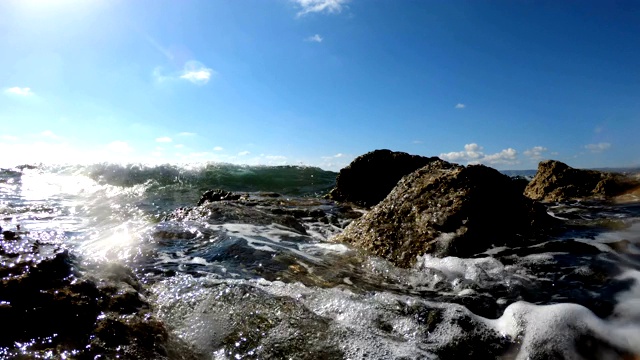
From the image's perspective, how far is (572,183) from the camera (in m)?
11.2

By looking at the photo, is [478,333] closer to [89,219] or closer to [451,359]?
[451,359]

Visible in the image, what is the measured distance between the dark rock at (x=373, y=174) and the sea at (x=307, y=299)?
5251mm

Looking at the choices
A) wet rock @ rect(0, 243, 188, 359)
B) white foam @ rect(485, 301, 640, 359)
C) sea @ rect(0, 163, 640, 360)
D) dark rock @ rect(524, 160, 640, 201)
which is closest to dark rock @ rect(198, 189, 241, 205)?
sea @ rect(0, 163, 640, 360)

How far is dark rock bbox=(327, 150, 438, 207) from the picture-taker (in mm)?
10875

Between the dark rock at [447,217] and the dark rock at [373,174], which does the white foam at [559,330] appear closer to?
the dark rock at [447,217]

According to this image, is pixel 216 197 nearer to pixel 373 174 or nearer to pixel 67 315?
pixel 373 174

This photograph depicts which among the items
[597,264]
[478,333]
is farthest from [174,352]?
[597,264]

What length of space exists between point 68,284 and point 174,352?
0.96m

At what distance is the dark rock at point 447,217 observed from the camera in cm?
460

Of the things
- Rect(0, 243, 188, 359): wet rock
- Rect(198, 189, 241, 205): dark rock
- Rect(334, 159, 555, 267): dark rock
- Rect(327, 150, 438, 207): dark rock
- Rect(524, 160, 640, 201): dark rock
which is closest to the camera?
Rect(0, 243, 188, 359): wet rock

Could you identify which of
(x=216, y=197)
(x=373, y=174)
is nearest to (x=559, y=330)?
(x=373, y=174)

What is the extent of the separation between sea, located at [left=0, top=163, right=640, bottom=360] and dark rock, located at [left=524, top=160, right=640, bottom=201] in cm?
534

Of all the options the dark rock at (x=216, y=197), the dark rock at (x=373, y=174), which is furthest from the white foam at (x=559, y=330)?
the dark rock at (x=216, y=197)

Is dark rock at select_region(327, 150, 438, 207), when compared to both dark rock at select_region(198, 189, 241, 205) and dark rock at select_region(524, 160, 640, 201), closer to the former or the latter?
dark rock at select_region(198, 189, 241, 205)
